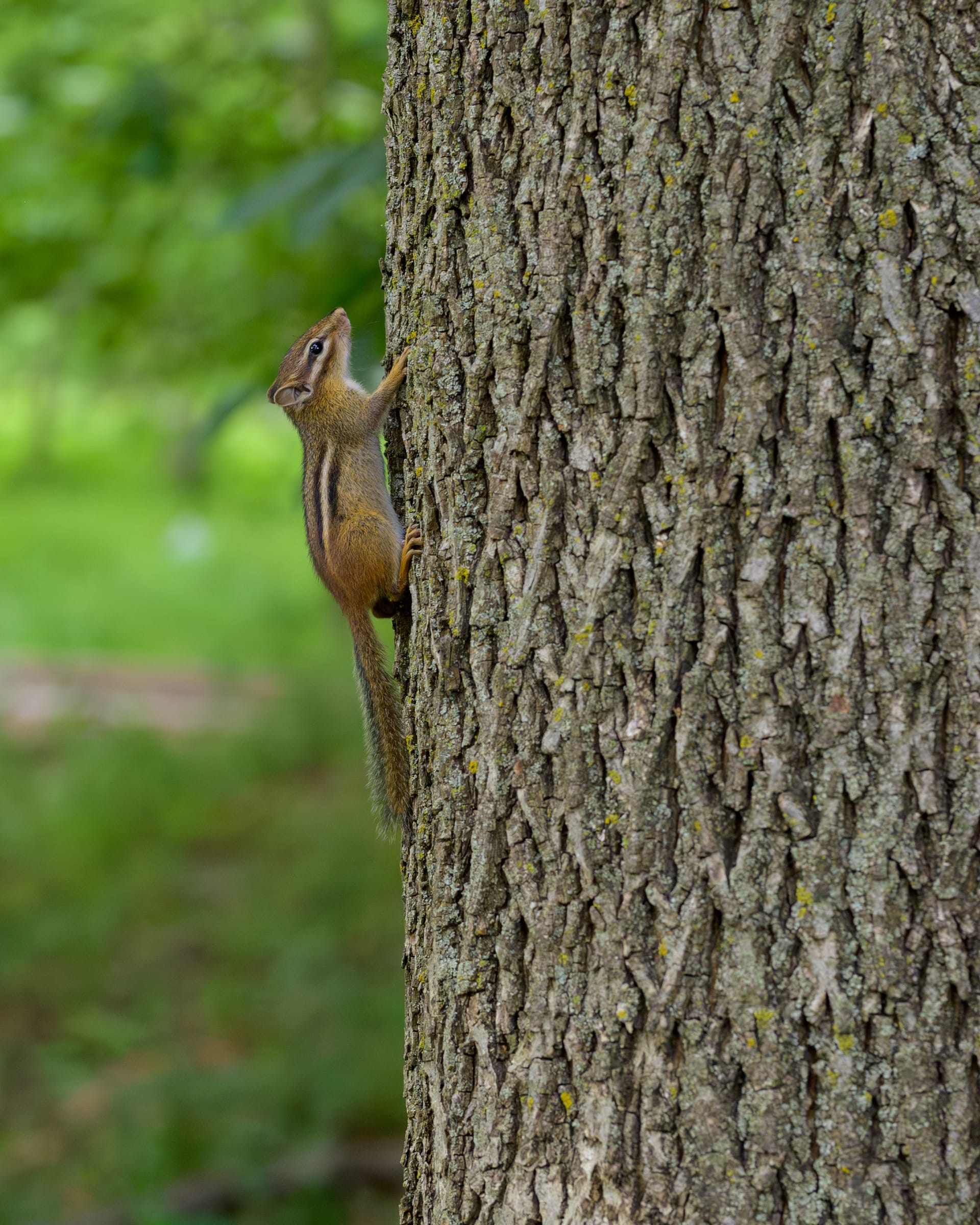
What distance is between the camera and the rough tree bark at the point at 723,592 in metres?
1.34

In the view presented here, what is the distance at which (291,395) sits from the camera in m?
2.73

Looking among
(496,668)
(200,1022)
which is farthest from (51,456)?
(496,668)

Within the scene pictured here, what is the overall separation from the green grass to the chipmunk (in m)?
0.69

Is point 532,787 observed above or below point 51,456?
below

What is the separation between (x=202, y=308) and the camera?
5.95m

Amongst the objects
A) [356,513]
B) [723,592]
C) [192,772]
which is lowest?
[192,772]

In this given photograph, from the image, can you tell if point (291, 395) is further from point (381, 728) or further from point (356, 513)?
point (381, 728)

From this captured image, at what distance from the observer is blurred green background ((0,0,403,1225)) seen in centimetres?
384

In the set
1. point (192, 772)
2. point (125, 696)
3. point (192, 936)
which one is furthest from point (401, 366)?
point (125, 696)

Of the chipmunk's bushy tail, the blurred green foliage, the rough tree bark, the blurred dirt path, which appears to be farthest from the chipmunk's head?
the blurred dirt path

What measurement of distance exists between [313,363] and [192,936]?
3601 millimetres

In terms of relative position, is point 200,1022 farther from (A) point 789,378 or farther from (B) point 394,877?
(A) point 789,378

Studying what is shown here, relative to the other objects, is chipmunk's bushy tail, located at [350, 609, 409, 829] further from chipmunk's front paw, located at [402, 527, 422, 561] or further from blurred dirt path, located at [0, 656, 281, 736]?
blurred dirt path, located at [0, 656, 281, 736]

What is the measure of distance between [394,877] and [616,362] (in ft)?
15.9
